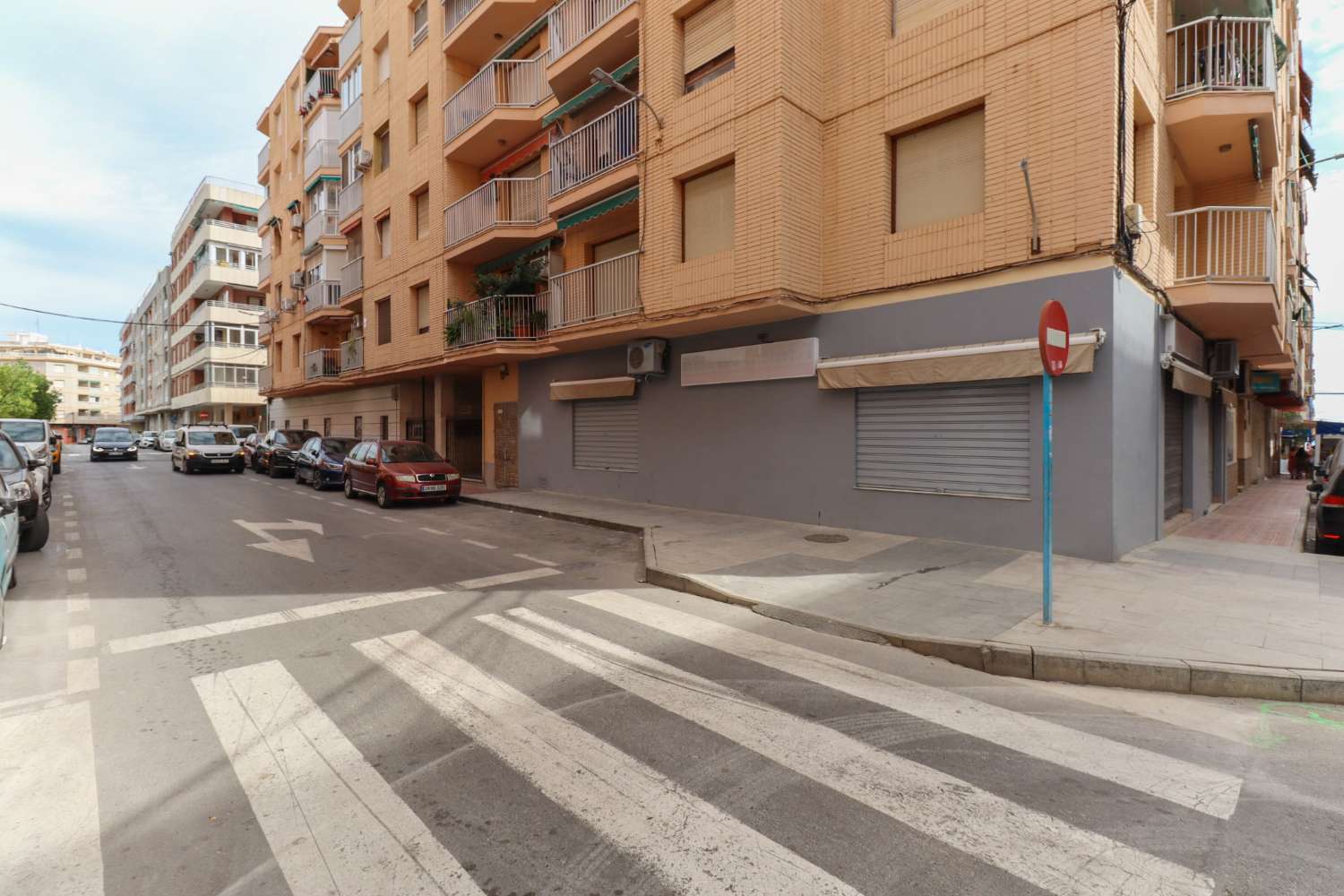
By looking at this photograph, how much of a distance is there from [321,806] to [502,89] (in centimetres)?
1748

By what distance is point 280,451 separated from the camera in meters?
21.8

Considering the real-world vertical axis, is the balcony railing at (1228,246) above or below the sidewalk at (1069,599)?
above

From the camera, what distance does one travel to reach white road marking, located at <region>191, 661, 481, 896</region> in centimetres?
239

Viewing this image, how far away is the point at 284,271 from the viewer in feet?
103

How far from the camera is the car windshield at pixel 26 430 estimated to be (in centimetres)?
1719

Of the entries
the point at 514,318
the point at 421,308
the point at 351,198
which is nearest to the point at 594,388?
the point at 514,318

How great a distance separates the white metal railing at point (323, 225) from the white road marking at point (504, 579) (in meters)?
22.9

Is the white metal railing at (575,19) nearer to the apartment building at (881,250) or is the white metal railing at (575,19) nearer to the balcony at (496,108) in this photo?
the apartment building at (881,250)

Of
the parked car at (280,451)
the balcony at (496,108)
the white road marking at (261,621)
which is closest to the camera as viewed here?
the white road marking at (261,621)

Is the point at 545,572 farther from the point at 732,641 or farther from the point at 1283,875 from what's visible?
the point at 1283,875

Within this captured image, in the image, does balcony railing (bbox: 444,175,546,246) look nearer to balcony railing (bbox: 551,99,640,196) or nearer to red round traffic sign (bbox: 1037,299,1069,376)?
balcony railing (bbox: 551,99,640,196)

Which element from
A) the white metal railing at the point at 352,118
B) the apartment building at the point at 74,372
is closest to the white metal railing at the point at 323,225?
the white metal railing at the point at 352,118

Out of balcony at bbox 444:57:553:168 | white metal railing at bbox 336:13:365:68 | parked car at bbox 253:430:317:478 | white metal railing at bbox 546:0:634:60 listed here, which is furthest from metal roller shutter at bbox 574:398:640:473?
white metal railing at bbox 336:13:365:68

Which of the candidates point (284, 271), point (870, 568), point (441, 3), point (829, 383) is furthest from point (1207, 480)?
point (284, 271)
